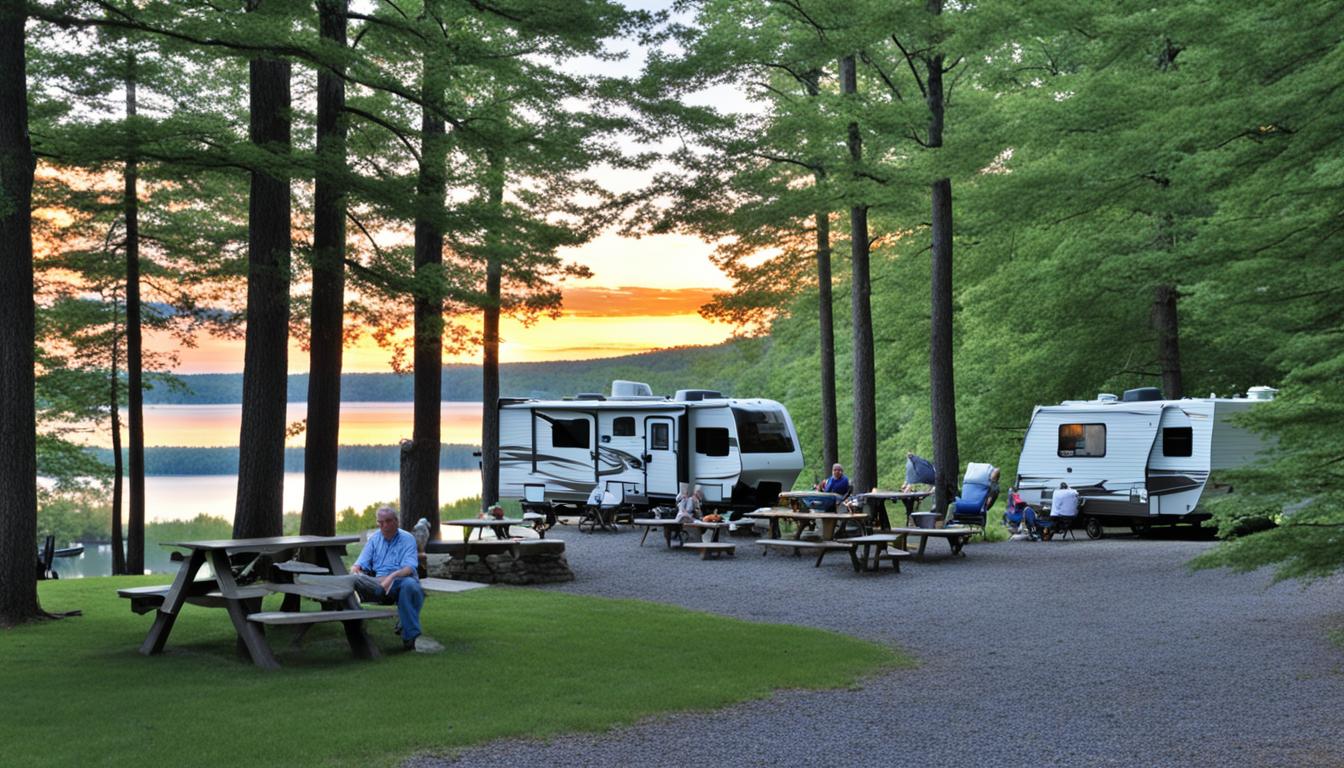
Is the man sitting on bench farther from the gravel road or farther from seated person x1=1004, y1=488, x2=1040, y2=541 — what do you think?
seated person x1=1004, y1=488, x2=1040, y2=541

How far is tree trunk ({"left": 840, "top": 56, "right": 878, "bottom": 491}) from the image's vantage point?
21.9 meters

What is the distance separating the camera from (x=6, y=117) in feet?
36.6

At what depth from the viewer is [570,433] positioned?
24.3 metres

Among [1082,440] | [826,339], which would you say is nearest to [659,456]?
[826,339]

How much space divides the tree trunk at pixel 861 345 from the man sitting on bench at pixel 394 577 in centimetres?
1292

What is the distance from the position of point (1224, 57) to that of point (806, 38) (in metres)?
7.72

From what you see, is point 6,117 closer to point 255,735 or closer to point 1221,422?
point 255,735

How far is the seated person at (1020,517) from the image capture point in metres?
20.4

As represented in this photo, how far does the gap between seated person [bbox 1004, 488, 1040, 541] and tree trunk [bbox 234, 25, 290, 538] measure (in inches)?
485

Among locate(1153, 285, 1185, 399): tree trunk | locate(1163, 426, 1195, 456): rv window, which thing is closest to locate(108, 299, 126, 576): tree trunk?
locate(1163, 426, 1195, 456): rv window

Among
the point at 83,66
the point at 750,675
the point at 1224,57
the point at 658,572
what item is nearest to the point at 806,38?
the point at 1224,57

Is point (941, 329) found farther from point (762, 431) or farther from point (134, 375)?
point (134, 375)

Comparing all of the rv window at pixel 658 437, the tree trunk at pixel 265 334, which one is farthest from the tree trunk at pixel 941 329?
the tree trunk at pixel 265 334

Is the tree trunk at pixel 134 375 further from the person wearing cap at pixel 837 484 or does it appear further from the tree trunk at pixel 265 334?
the person wearing cap at pixel 837 484
